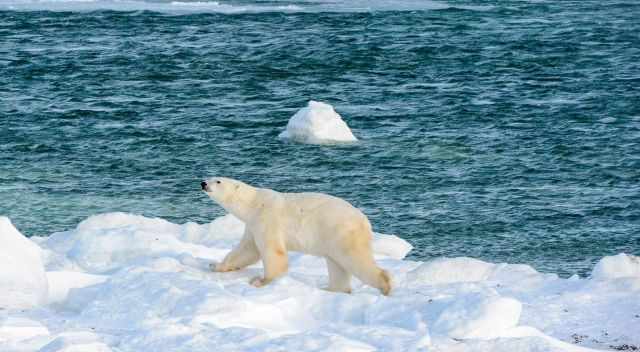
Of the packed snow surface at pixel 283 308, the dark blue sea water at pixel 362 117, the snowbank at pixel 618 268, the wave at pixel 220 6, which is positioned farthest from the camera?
the wave at pixel 220 6

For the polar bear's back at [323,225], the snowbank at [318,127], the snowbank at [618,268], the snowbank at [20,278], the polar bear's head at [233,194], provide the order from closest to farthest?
1. the snowbank at [20,278]
2. the polar bear's back at [323,225]
3. the polar bear's head at [233,194]
4. the snowbank at [618,268]
5. the snowbank at [318,127]

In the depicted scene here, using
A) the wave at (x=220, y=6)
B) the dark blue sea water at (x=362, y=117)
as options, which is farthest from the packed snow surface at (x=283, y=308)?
the wave at (x=220, y=6)

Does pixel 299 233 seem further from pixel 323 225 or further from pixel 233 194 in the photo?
pixel 233 194

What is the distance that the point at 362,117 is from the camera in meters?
24.2

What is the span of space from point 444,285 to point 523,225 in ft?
26.8

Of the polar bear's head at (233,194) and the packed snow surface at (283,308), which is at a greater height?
the polar bear's head at (233,194)

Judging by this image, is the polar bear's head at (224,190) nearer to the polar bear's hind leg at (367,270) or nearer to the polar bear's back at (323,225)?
the polar bear's back at (323,225)

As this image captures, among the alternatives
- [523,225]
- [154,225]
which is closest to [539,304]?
[154,225]

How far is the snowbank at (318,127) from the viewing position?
69.8 ft

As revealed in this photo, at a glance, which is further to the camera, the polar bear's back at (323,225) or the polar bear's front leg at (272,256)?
the polar bear's front leg at (272,256)

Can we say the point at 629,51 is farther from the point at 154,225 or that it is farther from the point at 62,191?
the point at 154,225

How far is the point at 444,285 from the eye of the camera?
28.6 feet

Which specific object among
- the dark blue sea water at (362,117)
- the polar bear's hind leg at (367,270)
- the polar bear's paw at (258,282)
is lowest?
the dark blue sea water at (362,117)

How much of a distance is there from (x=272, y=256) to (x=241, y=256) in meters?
0.43
